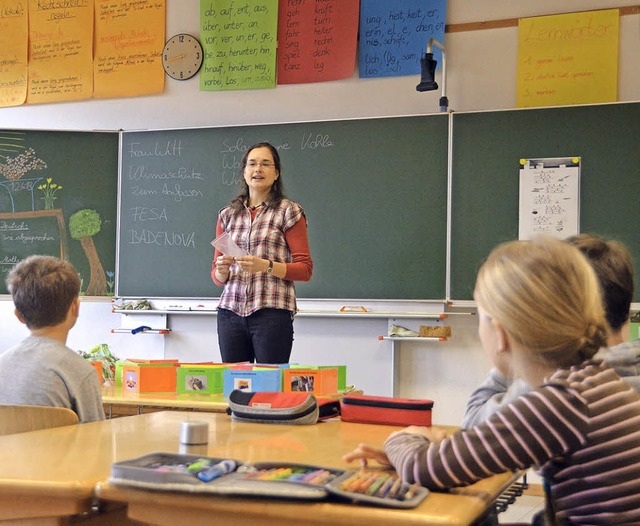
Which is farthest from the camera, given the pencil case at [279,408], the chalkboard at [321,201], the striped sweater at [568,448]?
the chalkboard at [321,201]

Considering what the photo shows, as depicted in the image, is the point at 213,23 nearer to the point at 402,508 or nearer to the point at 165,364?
the point at 165,364

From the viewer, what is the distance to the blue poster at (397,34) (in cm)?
491

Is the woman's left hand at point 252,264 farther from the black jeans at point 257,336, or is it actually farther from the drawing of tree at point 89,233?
the drawing of tree at point 89,233

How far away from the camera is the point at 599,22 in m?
4.59

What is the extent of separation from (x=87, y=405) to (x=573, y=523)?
129cm

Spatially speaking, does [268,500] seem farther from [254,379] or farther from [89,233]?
[89,233]

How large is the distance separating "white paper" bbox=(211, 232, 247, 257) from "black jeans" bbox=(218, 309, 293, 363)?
28 cm

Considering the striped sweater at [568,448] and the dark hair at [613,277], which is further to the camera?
the dark hair at [613,277]

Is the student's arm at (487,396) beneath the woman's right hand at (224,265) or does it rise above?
beneath

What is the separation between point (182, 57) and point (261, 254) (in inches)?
89.0

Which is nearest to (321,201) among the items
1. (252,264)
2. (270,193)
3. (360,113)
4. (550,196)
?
(360,113)

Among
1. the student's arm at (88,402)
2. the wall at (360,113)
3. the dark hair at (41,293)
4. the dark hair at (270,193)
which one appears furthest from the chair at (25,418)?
the wall at (360,113)

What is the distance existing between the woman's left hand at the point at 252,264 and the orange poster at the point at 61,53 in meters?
2.74

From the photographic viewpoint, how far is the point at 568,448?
1250mm
